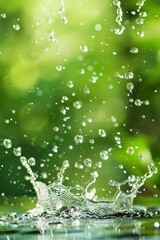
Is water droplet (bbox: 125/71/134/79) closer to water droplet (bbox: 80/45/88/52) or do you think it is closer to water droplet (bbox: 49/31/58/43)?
water droplet (bbox: 80/45/88/52)

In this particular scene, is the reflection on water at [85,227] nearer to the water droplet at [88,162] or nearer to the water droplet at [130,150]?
the water droplet at [130,150]

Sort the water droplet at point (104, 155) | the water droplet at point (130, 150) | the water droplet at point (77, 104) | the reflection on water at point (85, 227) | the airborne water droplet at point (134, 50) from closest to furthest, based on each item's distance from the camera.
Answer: the reflection on water at point (85, 227) < the water droplet at point (130, 150) < the airborne water droplet at point (134, 50) < the water droplet at point (104, 155) < the water droplet at point (77, 104)

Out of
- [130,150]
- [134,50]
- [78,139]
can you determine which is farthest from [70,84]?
[130,150]

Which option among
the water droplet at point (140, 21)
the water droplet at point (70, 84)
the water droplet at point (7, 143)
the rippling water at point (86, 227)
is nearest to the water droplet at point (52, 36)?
the water droplet at point (70, 84)

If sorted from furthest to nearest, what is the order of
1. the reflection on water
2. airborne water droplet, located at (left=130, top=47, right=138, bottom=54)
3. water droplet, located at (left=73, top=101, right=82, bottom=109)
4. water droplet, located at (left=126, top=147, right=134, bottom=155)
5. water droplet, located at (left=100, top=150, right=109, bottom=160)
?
1. water droplet, located at (left=73, top=101, right=82, bottom=109)
2. water droplet, located at (left=100, top=150, right=109, bottom=160)
3. airborne water droplet, located at (left=130, top=47, right=138, bottom=54)
4. water droplet, located at (left=126, top=147, right=134, bottom=155)
5. the reflection on water

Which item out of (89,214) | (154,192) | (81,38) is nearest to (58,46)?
(81,38)

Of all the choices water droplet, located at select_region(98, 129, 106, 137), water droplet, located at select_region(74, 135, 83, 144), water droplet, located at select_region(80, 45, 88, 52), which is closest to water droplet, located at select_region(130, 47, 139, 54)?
water droplet, located at select_region(80, 45, 88, 52)
